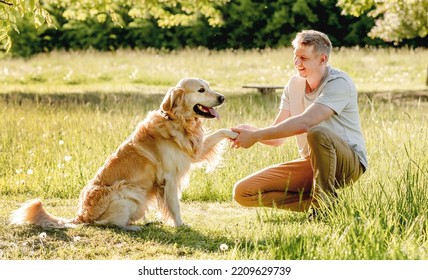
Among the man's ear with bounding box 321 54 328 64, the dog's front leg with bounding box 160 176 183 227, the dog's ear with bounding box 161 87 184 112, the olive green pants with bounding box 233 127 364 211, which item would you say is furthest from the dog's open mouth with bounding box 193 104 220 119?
the man's ear with bounding box 321 54 328 64

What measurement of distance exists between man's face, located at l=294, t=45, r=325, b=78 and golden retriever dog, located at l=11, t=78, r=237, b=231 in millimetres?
674

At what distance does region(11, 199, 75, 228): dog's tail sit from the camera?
18.0 feet

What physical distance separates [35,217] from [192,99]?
4.85 feet

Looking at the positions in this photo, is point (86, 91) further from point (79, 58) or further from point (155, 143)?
point (155, 143)

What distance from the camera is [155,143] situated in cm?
571

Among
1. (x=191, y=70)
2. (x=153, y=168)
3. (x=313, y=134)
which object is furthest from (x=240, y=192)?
(x=191, y=70)

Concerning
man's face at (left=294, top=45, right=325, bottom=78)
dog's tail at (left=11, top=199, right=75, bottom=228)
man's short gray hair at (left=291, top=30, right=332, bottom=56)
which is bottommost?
dog's tail at (left=11, top=199, right=75, bottom=228)

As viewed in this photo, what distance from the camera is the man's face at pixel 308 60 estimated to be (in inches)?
218

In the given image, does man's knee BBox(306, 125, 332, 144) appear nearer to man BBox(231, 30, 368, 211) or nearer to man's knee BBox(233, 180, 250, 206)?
man BBox(231, 30, 368, 211)

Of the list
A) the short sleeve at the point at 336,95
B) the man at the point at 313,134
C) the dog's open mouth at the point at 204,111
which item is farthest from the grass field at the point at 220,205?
the dog's open mouth at the point at 204,111

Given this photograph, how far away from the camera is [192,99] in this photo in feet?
18.4

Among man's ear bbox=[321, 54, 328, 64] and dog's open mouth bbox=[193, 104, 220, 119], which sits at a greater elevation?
man's ear bbox=[321, 54, 328, 64]
